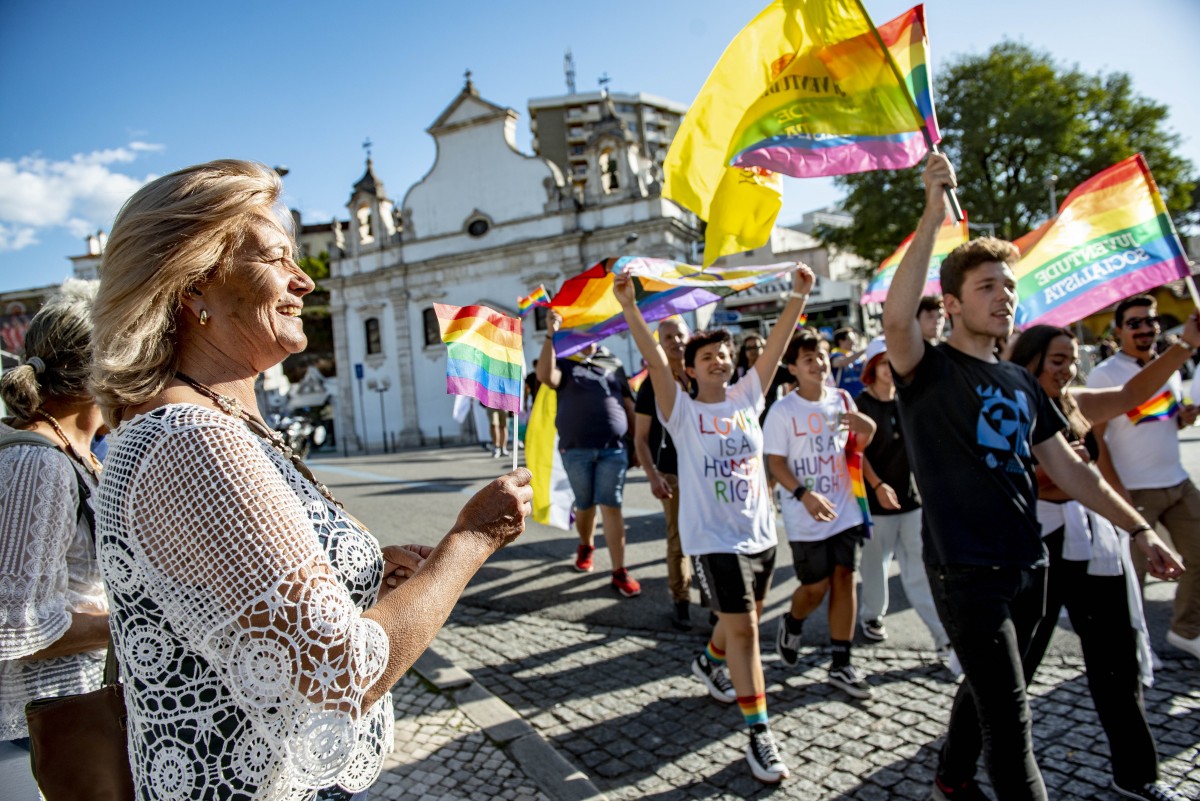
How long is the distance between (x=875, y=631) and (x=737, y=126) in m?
3.20

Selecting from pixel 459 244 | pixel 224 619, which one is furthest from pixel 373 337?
pixel 224 619

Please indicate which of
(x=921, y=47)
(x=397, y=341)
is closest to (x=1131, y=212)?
(x=921, y=47)

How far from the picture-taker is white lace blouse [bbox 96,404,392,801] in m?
1.32

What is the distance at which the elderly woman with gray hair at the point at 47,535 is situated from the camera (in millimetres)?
2098

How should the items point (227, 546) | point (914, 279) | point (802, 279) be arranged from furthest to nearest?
point (802, 279), point (914, 279), point (227, 546)

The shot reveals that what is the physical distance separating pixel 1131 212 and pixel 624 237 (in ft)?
89.9

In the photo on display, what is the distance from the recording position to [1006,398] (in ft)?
9.63

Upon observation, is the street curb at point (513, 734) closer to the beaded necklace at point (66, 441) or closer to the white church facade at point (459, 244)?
the beaded necklace at point (66, 441)

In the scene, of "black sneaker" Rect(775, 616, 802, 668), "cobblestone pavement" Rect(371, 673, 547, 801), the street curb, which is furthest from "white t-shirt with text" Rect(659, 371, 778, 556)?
"cobblestone pavement" Rect(371, 673, 547, 801)

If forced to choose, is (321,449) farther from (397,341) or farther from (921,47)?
(921,47)

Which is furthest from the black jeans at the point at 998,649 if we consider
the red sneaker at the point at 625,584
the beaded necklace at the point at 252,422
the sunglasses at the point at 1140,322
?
the red sneaker at the point at 625,584

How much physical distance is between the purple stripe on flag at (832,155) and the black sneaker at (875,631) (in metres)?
2.84

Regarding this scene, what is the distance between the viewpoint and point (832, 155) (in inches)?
157

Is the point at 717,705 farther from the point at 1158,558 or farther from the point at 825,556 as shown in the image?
the point at 1158,558
